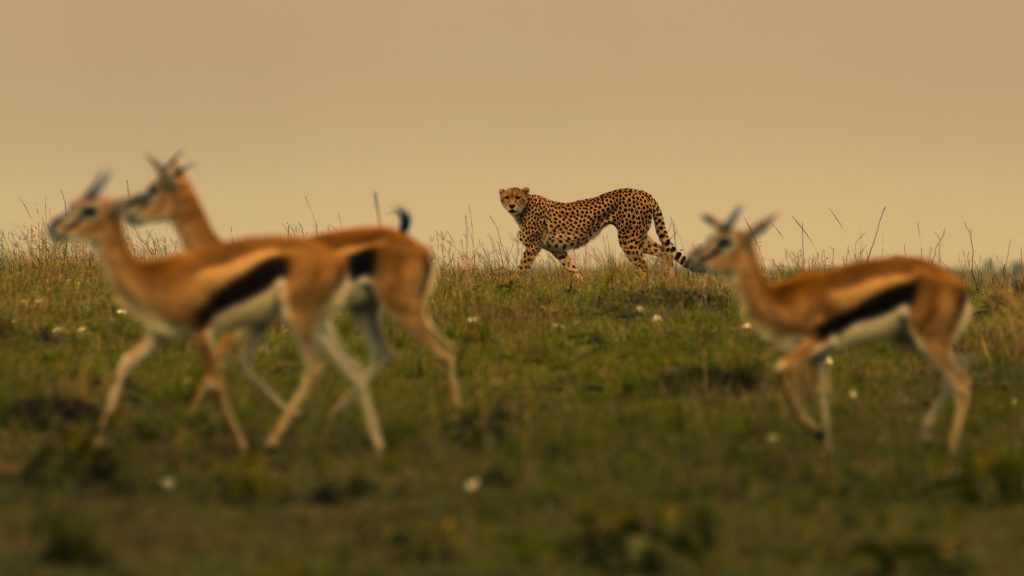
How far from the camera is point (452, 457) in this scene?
9250 millimetres

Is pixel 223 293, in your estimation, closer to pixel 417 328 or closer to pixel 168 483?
pixel 168 483

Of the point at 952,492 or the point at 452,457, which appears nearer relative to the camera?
the point at 952,492

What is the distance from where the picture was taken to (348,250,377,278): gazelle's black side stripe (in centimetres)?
995

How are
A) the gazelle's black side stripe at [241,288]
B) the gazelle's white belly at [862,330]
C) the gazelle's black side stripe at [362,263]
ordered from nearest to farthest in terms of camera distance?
the gazelle's black side stripe at [241,288] → the gazelle's white belly at [862,330] → the gazelle's black side stripe at [362,263]

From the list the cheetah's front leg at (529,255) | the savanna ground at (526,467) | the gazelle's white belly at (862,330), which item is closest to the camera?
the savanna ground at (526,467)

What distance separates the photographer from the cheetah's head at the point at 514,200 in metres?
24.7

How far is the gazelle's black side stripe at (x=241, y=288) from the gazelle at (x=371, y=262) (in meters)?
0.84

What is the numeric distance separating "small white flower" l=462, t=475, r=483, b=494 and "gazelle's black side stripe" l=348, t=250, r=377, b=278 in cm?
210

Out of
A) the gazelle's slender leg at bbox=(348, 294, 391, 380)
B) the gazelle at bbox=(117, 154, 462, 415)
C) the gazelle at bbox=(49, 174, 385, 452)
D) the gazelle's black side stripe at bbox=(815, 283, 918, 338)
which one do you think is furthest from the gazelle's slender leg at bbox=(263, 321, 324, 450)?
the gazelle's black side stripe at bbox=(815, 283, 918, 338)

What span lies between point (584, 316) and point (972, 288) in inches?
242

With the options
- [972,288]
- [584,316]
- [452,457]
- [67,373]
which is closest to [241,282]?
[452,457]

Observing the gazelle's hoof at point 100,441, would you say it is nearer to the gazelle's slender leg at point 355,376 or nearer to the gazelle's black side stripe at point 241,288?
the gazelle's black side stripe at point 241,288

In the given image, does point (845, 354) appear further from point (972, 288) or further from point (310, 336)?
point (310, 336)

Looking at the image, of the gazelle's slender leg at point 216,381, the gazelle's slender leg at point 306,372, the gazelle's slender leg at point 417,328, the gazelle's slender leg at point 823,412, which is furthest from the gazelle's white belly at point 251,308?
the gazelle's slender leg at point 823,412
